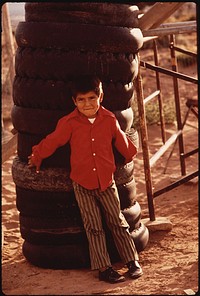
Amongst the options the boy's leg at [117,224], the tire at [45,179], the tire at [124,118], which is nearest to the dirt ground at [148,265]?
the boy's leg at [117,224]

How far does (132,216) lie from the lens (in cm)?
502

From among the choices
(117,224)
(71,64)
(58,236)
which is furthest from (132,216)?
(71,64)

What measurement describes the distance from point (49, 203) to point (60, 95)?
0.82 metres

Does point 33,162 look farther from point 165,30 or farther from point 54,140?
point 165,30

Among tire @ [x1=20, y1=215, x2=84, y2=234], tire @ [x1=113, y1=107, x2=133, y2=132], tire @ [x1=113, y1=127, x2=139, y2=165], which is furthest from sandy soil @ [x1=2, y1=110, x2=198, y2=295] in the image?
tire @ [x1=113, y1=107, x2=133, y2=132]

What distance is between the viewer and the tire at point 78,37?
4.49m

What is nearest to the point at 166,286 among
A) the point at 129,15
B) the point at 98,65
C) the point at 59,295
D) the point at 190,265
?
the point at 190,265

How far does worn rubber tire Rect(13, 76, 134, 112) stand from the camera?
15.1 feet

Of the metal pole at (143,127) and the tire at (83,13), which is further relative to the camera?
the metal pole at (143,127)

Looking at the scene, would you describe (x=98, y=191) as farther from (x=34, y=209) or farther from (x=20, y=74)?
(x=20, y=74)

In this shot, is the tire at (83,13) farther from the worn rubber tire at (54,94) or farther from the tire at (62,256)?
the tire at (62,256)

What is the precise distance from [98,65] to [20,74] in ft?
2.03

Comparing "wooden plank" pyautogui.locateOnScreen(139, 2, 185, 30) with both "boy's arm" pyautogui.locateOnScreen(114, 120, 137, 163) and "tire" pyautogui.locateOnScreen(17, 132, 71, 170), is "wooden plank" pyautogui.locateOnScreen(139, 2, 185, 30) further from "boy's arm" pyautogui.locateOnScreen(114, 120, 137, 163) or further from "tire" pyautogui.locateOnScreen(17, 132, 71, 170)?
"tire" pyautogui.locateOnScreen(17, 132, 71, 170)

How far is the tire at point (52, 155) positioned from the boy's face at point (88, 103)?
0.34 metres
